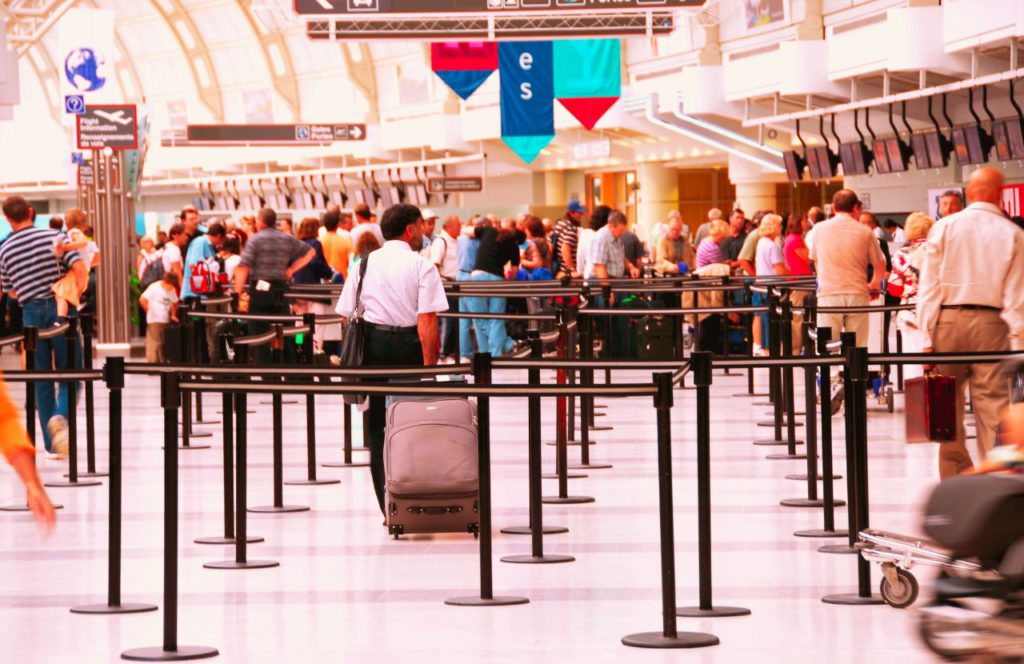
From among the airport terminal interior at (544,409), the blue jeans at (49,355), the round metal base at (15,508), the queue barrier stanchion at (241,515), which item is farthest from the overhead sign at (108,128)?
the queue barrier stanchion at (241,515)

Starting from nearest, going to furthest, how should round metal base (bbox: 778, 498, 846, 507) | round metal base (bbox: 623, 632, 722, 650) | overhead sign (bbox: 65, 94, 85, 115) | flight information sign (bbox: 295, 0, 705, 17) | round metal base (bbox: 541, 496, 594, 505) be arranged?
round metal base (bbox: 623, 632, 722, 650)
round metal base (bbox: 778, 498, 846, 507)
round metal base (bbox: 541, 496, 594, 505)
flight information sign (bbox: 295, 0, 705, 17)
overhead sign (bbox: 65, 94, 85, 115)

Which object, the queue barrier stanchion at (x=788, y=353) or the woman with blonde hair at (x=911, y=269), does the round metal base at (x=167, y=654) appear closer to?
the queue barrier stanchion at (x=788, y=353)

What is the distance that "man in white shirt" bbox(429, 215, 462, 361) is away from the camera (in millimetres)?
20487

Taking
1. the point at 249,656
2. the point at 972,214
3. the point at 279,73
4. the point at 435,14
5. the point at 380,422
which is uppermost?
the point at 279,73

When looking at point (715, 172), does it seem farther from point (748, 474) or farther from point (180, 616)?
point (180, 616)

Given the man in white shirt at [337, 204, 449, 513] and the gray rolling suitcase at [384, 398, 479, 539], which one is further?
the man in white shirt at [337, 204, 449, 513]

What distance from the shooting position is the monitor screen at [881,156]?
24.6 meters

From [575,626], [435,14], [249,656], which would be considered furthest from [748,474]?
[435,14]

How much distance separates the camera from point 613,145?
119 feet

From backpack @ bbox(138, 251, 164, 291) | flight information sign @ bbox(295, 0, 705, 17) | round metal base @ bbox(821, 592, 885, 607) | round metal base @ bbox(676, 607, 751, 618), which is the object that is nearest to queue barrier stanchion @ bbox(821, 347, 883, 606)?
round metal base @ bbox(821, 592, 885, 607)

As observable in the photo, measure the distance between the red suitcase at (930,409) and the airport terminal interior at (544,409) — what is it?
0.06 feet

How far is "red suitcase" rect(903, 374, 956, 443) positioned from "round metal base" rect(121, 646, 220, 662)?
3.28 metres

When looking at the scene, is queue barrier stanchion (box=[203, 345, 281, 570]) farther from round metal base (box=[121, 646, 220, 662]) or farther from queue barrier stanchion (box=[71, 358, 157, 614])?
round metal base (box=[121, 646, 220, 662])

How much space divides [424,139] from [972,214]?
32817 mm
